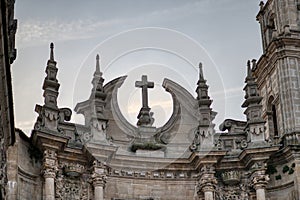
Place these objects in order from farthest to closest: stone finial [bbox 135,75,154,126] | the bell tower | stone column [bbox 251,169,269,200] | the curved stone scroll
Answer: the bell tower, stone finial [bbox 135,75,154,126], the curved stone scroll, stone column [bbox 251,169,269,200]

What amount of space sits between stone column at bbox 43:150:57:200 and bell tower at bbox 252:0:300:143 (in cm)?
799

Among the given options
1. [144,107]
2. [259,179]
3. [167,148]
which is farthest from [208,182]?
[144,107]

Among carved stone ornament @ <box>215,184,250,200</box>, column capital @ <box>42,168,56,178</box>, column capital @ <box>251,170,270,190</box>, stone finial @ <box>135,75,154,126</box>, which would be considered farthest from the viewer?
stone finial @ <box>135,75,154,126</box>

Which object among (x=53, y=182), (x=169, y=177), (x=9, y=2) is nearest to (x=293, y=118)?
(x=169, y=177)

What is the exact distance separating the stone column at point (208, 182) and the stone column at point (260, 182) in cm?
126

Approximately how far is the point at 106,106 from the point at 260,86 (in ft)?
24.4

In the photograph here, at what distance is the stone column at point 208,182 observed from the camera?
23.6 m

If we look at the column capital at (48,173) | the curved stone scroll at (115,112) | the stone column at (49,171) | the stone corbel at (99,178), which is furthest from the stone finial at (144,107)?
the column capital at (48,173)

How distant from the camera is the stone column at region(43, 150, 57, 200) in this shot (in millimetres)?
21422

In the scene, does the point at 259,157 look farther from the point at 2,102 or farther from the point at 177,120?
the point at 2,102

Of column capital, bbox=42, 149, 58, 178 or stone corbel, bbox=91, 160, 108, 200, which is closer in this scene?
column capital, bbox=42, 149, 58, 178

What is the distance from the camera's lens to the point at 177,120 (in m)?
→ 25.2

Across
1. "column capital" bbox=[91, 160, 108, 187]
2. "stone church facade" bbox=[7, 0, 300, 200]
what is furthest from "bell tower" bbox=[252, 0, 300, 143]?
"column capital" bbox=[91, 160, 108, 187]

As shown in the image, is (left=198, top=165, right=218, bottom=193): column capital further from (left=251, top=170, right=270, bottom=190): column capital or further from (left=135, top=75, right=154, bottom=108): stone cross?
(left=135, top=75, right=154, bottom=108): stone cross
